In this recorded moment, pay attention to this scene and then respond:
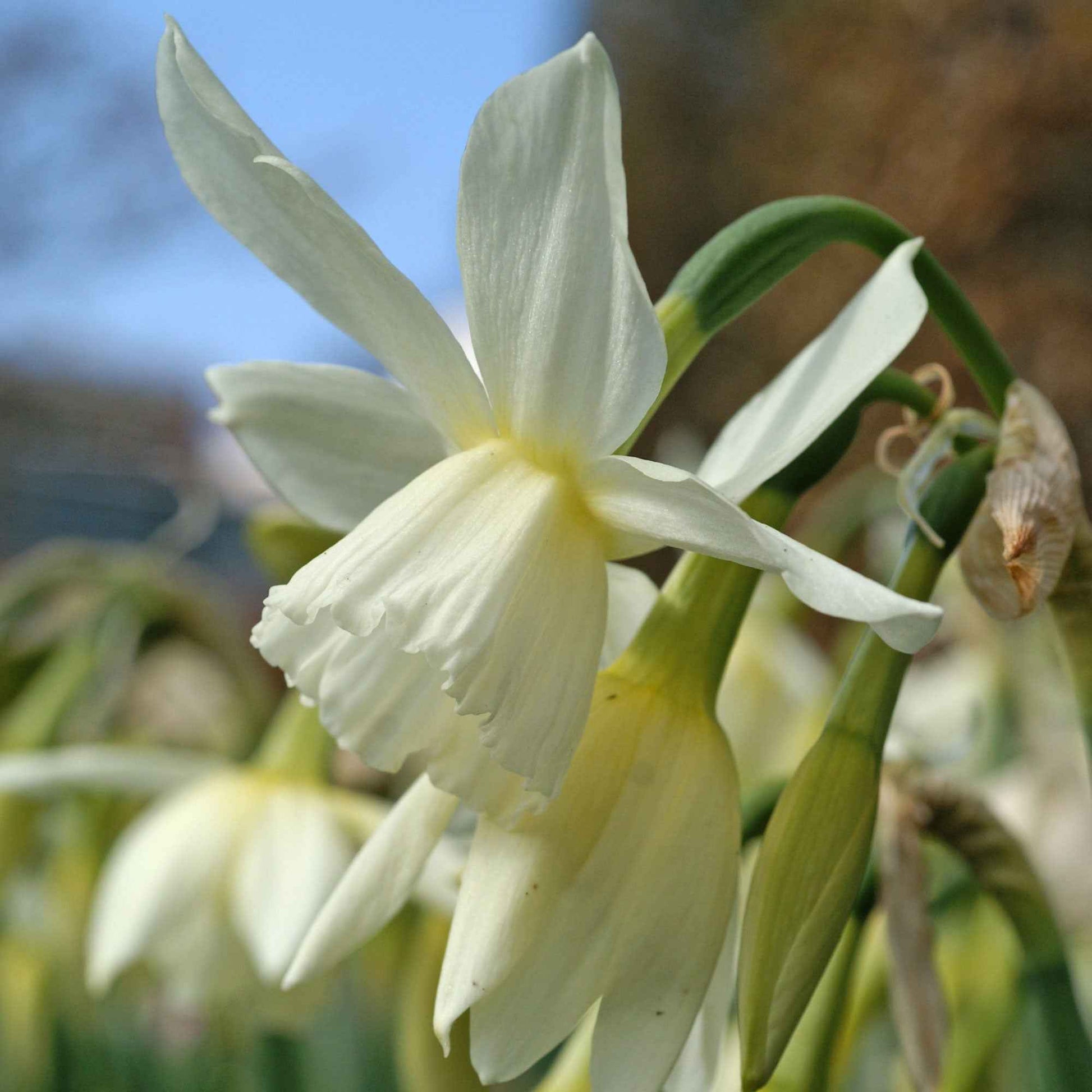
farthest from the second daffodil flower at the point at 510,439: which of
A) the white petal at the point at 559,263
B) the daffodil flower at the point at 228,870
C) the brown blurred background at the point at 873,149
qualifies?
the brown blurred background at the point at 873,149

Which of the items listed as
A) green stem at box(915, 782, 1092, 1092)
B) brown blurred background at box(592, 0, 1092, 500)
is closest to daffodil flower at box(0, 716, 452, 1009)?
green stem at box(915, 782, 1092, 1092)

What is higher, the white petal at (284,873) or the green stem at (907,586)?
the green stem at (907,586)

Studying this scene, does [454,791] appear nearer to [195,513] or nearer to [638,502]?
[638,502]

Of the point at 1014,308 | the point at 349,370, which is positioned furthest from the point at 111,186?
the point at 349,370

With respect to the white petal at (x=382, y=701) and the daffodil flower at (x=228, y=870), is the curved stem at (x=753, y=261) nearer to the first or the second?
the white petal at (x=382, y=701)

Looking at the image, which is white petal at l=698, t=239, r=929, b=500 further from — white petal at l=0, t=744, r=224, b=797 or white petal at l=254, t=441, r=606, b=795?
white petal at l=0, t=744, r=224, b=797

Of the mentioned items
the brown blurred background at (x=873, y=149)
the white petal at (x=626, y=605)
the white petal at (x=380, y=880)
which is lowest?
the brown blurred background at (x=873, y=149)

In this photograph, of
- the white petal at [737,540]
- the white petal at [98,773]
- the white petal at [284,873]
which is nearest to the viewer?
the white petal at [737,540]

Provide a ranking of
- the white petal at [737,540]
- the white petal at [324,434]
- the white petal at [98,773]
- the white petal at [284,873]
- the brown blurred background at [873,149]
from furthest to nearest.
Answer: the brown blurred background at [873,149] → the white petal at [98,773] → the white petal at [284,873] → the white petal at [324,434] → the white petal at [737,540]

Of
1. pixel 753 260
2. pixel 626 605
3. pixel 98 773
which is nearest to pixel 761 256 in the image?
pixel 753 260

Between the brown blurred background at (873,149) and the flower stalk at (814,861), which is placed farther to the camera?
the brown blurred background at (873,149)
